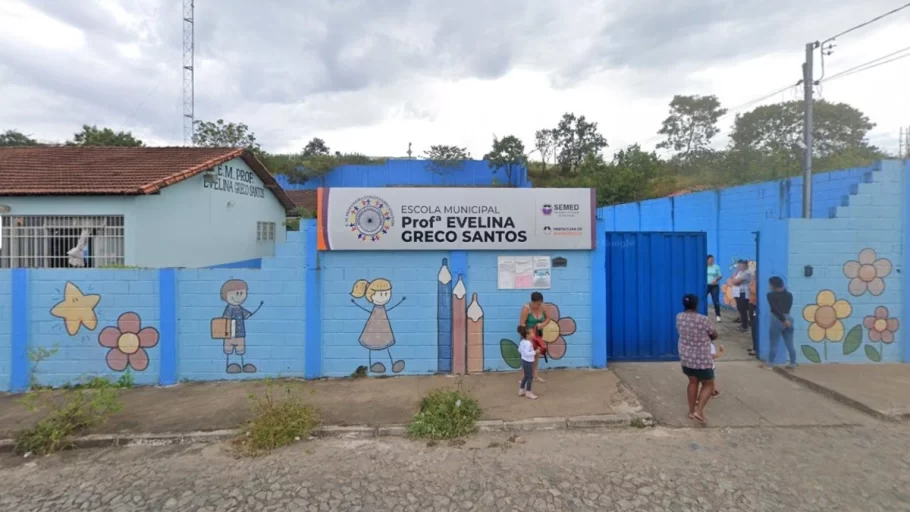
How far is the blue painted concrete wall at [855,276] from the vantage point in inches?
253

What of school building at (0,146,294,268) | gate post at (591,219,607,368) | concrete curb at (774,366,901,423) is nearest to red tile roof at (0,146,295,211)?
school building at (0,146,294,268)

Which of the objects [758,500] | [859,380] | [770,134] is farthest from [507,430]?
[770,134]

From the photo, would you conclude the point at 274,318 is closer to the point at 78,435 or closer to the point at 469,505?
the point at 78,435

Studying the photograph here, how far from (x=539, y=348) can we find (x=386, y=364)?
2.05 meters

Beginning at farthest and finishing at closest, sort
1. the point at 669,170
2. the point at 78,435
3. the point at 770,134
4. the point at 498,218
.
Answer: the point at 669,170
the point at 770,134
the point at 498,218
the point at 78,435

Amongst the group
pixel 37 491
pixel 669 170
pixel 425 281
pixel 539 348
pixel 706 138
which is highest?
pixel 706 138

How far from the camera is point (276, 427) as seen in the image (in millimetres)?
4324

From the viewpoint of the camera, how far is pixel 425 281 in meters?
6.14

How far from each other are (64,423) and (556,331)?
17.8ft

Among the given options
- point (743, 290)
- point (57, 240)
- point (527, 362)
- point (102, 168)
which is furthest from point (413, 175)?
point (527, 362)

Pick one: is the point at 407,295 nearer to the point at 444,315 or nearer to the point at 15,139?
the point at 444,315

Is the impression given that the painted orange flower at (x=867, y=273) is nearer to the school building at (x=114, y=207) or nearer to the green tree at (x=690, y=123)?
the school building at (x=114, y=207)

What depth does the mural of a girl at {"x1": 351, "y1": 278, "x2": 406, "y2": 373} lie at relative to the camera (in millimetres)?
6113

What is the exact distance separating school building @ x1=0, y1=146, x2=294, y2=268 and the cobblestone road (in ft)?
19.3
